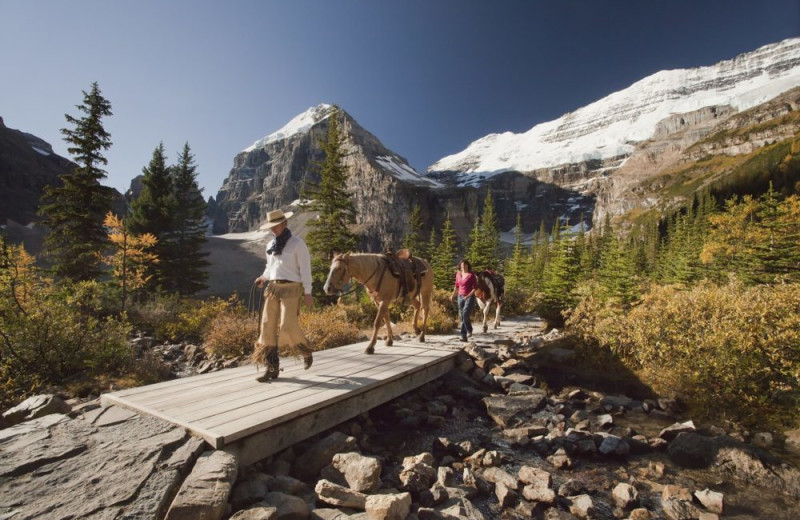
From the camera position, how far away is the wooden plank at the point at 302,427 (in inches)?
137

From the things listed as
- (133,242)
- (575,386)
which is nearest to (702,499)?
(575,386)

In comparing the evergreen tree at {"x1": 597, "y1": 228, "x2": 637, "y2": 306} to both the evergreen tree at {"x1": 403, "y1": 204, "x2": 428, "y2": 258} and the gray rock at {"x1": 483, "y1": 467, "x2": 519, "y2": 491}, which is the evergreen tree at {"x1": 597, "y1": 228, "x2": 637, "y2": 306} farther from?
the evergreen tree at {"x1": 403, "y1": 204, "x2": 428, "y2": 258}

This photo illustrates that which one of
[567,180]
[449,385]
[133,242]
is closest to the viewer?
[449,385]

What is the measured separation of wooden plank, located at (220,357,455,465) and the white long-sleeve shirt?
5.49 feet

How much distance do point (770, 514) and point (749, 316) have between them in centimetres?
388

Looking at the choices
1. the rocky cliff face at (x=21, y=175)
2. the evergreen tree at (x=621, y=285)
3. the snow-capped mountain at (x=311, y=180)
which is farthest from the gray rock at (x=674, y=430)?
the snow-capped mountain at (x=311, y=180)

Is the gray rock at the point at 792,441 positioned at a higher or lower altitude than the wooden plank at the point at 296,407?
lower

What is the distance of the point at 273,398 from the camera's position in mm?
4355

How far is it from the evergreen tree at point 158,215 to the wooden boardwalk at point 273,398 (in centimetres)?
2071

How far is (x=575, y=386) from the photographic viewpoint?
7559mm

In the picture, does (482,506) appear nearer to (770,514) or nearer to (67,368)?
(770,514)

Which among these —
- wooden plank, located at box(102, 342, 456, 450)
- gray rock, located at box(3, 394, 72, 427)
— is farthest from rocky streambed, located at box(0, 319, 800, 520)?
wooden plank, located at box(102, 342, 456, 450)

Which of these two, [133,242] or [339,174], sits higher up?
[339,174]

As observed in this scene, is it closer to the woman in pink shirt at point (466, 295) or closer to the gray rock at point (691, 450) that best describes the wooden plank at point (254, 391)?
the woman in pink shirt at point (466, 295)
